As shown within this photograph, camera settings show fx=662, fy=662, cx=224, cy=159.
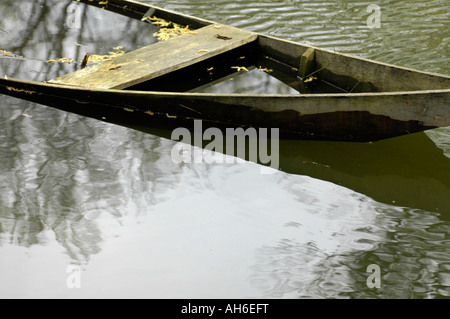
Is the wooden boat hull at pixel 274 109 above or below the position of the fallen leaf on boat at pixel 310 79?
below

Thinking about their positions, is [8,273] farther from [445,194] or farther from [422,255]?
[445,194]

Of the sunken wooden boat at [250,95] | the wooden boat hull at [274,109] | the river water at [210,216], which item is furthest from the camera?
the sunken wooden boat at [250,95]

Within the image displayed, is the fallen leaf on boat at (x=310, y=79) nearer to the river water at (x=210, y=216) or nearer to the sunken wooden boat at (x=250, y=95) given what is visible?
the sunken wooden boat at (x=250, y=95)

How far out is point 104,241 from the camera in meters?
3.85

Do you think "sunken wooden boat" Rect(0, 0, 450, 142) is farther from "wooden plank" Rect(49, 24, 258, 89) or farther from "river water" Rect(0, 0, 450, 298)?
"river water" Rect(0, 0, 450, 298)

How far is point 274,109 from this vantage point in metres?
4.64

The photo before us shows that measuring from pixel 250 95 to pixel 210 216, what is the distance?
40.5 inches

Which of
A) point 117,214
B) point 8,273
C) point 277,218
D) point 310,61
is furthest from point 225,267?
point 310,61

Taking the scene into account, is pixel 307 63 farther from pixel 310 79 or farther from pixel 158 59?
pixel 158 59

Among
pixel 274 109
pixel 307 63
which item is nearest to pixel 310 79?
pixel 307 63

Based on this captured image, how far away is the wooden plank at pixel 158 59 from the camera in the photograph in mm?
5168

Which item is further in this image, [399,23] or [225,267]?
[399,23]

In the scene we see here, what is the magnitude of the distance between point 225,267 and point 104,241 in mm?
750

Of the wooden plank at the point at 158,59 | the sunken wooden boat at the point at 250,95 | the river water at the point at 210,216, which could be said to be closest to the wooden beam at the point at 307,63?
the sunken wooden boat at the point at 250,95
